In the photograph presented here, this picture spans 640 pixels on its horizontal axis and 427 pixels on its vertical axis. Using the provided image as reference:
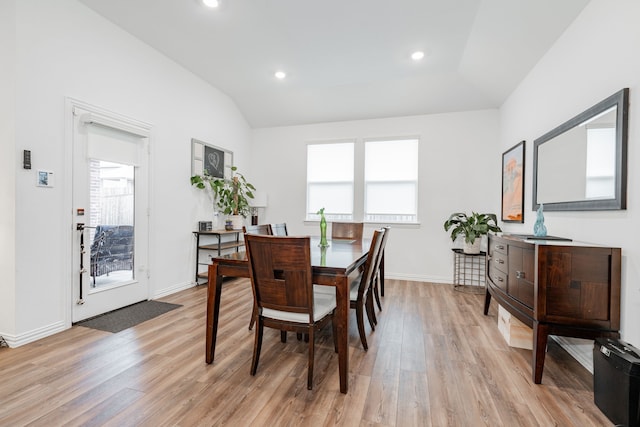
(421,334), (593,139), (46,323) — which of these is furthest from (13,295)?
(593,139)

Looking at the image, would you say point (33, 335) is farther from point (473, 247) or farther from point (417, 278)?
point (473, 247)

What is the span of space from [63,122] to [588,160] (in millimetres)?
4395

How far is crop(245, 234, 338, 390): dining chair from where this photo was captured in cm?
173

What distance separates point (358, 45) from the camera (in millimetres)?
3414

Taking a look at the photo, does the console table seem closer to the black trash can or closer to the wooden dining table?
the wooden dining table

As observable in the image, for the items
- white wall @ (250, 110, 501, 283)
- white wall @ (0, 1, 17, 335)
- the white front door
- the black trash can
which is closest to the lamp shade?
white wall @ (250, 110, 501, 283)

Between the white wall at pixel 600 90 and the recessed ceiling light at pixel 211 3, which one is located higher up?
the recessed ceiling light at pixel 211 3

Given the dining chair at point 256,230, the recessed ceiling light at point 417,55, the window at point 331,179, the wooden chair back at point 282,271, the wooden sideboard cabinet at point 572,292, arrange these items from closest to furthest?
the wooden chair back at point 282,271, the wooden sideboard cabinet at point 572,292, the dining chair at point 256,230, the recessed ceiling light at point 417,55, the window at point 331,179

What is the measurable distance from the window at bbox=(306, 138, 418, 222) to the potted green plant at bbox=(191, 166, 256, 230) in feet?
4.05

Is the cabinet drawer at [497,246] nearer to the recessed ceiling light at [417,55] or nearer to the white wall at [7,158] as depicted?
the recessed ceiling light at [417,55]

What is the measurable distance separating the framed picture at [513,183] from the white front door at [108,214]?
4.47 metres

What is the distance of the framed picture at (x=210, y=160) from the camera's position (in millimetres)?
4234

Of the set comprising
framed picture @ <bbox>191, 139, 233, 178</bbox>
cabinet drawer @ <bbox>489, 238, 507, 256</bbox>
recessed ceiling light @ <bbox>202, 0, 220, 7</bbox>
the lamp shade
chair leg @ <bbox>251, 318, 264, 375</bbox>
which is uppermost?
recessed ceiling light @ <bbox>202, 0, 220, 7</bbox>

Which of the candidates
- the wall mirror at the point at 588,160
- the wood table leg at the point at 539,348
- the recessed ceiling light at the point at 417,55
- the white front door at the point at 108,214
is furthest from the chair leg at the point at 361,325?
the recessed ceiling light at the point at 417,55
